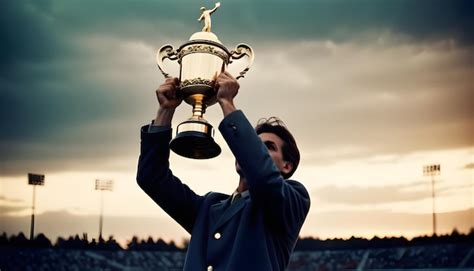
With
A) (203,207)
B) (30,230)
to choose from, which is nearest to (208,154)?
(203,207)

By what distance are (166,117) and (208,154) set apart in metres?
0.22

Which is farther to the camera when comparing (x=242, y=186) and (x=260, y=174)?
(x=242, y=186)

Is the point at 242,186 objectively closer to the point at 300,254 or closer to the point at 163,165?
the point at 163,165

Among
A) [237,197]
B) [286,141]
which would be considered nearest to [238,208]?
[237,197]

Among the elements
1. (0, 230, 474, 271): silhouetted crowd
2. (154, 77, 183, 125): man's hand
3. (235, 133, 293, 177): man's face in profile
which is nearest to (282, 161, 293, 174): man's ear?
(235, 133, 293, 177): man's face in profile

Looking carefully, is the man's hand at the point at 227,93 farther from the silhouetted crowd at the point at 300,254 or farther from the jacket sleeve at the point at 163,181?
the silhouetted crowd at the point at 300,254

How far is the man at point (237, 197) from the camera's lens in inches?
93.2

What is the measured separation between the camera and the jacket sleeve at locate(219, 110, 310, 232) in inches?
91.5

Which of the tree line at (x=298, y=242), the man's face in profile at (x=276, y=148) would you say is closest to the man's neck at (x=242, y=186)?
the man's face in profile at (x=276, y=148)

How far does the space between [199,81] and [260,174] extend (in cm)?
51

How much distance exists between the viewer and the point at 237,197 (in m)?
2.60

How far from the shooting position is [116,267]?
31.4 metres

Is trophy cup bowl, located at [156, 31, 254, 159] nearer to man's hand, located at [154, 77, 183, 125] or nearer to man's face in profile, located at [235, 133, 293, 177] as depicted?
man's hand, located at [154, 77, 183, 125]

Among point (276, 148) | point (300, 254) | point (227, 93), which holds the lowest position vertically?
point (276, 148)
